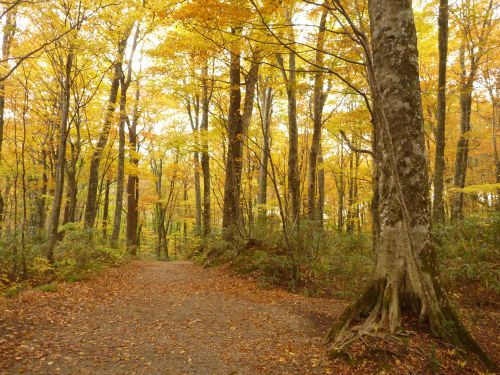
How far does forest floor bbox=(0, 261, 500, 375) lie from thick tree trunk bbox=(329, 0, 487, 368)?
1.30ft

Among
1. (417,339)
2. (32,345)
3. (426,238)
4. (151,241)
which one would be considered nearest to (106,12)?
(32,345)

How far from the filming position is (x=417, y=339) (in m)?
3.68

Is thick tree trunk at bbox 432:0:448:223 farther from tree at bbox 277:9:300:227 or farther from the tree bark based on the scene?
the tree bark

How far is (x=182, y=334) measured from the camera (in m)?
5.05

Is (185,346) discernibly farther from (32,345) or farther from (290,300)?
(290,300)

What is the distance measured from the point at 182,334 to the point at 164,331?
13.0 inches

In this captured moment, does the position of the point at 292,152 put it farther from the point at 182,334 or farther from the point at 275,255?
the point at 182,334

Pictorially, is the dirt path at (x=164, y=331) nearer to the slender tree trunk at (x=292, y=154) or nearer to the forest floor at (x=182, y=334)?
the forest floor at (x=182, y=334)

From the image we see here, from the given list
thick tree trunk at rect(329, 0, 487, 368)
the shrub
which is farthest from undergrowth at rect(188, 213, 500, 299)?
thick tree trunk at rect(329, 0, 487, 368)

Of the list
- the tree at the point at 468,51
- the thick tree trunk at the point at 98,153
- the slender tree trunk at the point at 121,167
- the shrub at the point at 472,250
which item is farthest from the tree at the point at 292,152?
the slender tree trunk at the point at 121,167

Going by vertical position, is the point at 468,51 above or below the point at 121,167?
above

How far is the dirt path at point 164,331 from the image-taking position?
393cm

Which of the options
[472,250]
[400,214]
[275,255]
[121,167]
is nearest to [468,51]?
[472,250]

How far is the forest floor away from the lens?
3.74 metres
